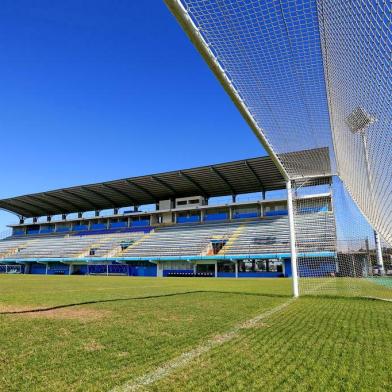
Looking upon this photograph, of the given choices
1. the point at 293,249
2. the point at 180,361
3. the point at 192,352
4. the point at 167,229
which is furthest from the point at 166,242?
the point at 180,361

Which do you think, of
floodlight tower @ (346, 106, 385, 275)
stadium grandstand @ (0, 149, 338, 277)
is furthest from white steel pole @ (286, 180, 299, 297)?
stadium grandstand @ (0, 149, 338, 277)

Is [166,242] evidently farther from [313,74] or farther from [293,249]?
[313,74]

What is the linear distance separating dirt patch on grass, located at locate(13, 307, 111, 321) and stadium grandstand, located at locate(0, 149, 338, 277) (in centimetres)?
2849

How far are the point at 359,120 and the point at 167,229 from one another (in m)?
42.8

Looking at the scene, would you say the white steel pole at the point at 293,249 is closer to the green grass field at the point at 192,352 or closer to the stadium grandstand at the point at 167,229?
the green grass field at the point at 192,352

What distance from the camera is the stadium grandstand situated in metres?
38.0

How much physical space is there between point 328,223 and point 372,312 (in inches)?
332

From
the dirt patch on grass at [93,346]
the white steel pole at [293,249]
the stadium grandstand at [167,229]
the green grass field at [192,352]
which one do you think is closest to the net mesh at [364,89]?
the green grass field at [192,352]

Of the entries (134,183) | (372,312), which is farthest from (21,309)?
(134,183)

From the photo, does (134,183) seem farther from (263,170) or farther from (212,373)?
(212,373)

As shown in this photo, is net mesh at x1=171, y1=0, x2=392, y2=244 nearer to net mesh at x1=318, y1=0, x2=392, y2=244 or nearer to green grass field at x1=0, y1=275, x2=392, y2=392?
net mesh at x1=318, y1=0, x2=392, y2=244

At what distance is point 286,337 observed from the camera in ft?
16.2

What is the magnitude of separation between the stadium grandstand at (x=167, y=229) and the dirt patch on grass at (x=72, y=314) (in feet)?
93.5

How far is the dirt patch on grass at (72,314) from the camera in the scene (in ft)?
20.9
